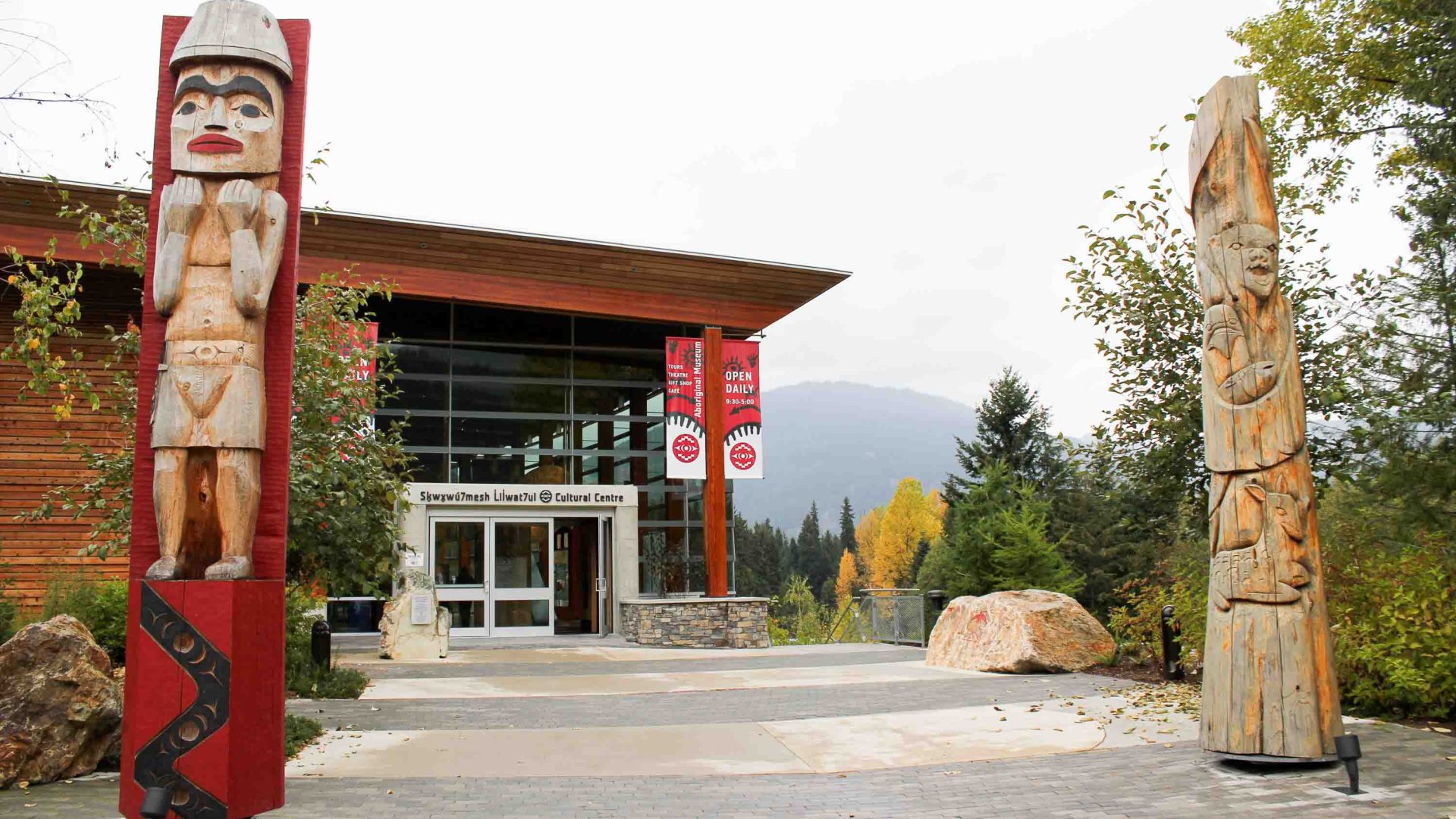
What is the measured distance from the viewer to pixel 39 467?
1978 centimetres

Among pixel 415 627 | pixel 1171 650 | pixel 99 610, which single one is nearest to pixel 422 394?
pixel 415 627

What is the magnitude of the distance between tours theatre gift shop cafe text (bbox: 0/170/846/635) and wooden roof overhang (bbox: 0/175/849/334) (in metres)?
0.04

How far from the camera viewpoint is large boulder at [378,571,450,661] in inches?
659

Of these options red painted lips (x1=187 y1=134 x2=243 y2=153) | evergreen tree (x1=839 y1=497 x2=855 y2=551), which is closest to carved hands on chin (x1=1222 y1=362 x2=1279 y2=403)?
red painted lips (x1=187 y1=134 x2=243 y2=153)

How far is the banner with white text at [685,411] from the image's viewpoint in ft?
74.1

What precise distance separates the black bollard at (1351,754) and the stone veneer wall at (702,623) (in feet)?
49.9

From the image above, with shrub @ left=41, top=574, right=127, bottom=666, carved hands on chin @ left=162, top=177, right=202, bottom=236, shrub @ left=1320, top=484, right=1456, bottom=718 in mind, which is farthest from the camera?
shrub @ left=41, top=574, right=127, bottom=666

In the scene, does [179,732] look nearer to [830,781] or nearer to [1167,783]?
[830,781]

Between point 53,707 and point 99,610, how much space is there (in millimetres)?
6188

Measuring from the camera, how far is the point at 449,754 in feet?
27.2

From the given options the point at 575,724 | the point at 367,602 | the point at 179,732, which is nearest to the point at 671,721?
the point at 575,724

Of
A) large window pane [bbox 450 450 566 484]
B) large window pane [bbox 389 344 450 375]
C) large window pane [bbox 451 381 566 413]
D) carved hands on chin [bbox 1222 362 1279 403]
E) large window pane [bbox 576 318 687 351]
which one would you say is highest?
large window pane [bbox 576 318 687 351]

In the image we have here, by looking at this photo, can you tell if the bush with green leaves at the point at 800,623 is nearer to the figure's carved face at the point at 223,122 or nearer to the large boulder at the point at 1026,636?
the large boulder at the point at 1026,636

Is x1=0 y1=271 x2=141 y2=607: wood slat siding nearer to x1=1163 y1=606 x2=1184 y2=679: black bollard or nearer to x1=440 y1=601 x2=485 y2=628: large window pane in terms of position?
x1=440 y1=601 x2=485 y2=628: large window pane
